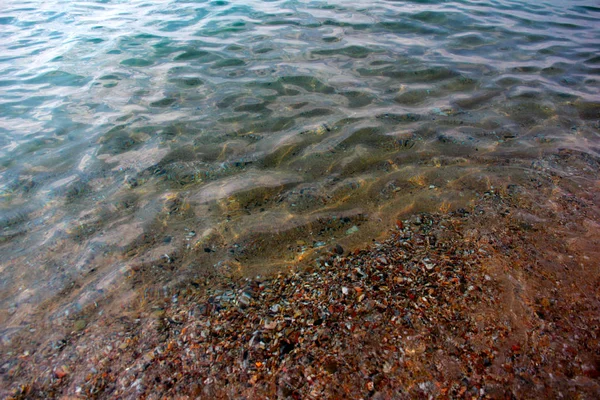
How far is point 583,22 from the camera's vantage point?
31.3 feet

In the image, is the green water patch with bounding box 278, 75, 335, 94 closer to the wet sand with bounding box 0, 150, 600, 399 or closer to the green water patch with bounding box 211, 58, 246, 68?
the green water patch with bounding box 211, 58, 246, 68

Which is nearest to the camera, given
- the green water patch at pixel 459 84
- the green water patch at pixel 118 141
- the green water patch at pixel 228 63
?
the green water patch at pixel 118 141

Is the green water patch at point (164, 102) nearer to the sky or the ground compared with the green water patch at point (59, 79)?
nearer to the ground

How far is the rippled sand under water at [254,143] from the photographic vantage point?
302cm

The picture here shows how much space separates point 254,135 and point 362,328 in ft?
10.7

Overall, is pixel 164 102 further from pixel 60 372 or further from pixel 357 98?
pixel 60 372

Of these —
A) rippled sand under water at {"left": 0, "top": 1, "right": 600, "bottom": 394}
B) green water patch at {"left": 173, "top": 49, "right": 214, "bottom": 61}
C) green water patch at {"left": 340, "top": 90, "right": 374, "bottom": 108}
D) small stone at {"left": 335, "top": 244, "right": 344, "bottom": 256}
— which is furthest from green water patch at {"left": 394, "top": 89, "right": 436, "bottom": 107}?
green water patch at {"left": 173, "top": 49, "right": 214, "bottom": 61}

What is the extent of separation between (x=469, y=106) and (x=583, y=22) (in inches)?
312

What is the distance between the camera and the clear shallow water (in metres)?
3.11

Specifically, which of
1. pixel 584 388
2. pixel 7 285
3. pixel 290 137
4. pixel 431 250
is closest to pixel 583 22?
pixel 290 137

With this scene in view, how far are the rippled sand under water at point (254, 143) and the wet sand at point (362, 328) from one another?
195mm

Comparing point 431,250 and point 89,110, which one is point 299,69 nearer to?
point 89,110

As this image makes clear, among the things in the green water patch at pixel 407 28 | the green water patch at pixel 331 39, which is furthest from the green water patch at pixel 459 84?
the green water patch at pixel 331 39

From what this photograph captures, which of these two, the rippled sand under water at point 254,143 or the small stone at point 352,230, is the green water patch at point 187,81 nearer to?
the rippled sand under water at point 254,143
